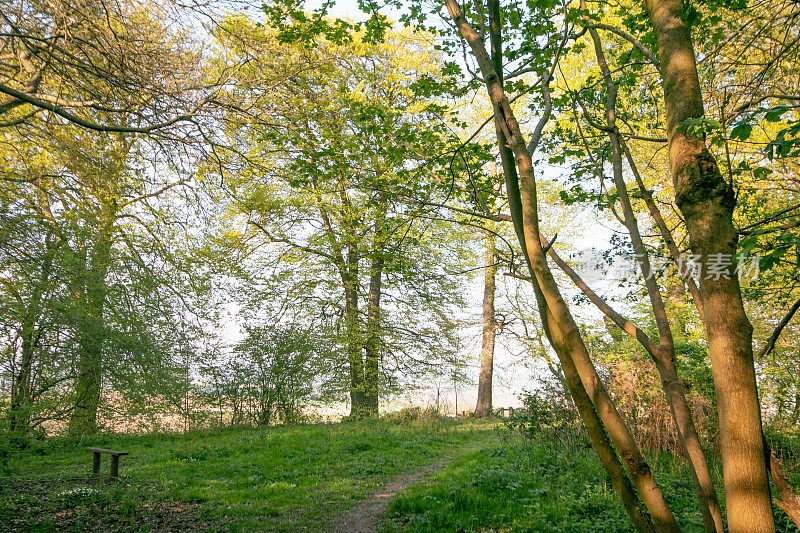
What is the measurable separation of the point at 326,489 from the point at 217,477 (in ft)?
6.52

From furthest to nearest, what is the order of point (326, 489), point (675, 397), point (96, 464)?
point (96, 464), point (326, 489), point (675, 397)

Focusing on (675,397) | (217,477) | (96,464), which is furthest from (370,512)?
(96,464)

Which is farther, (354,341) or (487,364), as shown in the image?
(487,364)

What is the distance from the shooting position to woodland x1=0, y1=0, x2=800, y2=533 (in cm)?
293

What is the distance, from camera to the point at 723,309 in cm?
242

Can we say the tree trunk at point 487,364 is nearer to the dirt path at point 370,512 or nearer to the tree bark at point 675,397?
the dirt path at point 370,512

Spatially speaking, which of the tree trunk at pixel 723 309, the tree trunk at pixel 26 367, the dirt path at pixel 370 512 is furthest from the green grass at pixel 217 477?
the tree trunk at pixel 723 309

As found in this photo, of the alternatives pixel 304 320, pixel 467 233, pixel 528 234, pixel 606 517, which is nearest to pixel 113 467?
pixel 606 517

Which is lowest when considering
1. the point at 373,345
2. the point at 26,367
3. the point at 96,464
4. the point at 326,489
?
the point at 326,489

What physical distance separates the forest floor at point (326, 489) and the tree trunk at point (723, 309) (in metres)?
2.42

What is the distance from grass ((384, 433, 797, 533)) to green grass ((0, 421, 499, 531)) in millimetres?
1124

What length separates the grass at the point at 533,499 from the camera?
4.79 metres

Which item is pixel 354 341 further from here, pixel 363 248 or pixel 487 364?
pixel 487 364

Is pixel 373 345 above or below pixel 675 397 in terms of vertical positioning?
above
